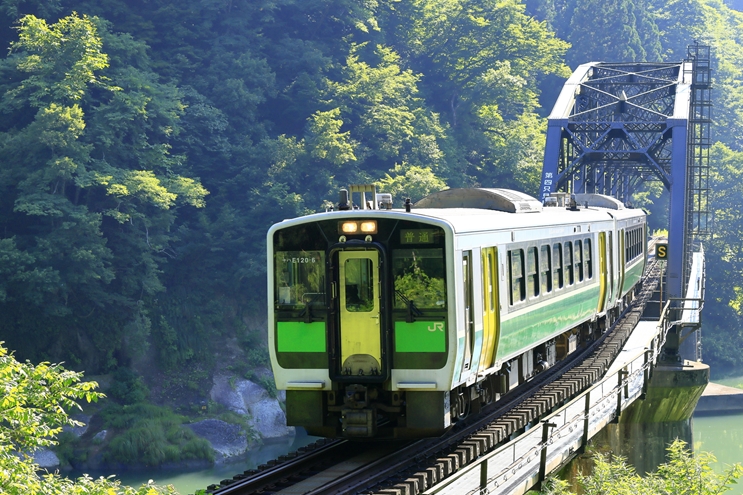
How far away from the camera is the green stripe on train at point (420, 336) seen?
1131 centimetres

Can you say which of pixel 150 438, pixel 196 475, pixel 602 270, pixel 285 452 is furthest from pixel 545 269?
pixel 285 452

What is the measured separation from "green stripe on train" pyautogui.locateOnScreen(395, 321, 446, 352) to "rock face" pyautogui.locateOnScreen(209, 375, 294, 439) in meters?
24.8

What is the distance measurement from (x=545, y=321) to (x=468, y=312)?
150 inches

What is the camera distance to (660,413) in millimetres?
27172

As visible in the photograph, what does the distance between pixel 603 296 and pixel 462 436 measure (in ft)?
28.0

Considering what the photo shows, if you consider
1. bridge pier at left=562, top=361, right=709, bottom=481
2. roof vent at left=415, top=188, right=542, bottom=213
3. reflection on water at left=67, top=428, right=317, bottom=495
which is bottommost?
reflection on water at left=67, top=428, right=317, bottom=495

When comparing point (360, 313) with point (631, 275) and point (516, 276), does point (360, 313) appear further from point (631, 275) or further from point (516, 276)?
point (631, 275)

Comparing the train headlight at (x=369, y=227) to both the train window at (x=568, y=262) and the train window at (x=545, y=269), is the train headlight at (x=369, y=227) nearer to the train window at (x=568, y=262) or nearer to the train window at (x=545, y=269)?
the train window at (x=545, y=269)

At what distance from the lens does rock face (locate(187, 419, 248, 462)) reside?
33.6m

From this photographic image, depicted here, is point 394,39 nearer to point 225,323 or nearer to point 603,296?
point 225,323

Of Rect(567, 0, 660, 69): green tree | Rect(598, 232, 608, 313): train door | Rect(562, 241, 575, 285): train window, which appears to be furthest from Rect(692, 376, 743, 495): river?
Rect(567, 0, 660, 69): green tree

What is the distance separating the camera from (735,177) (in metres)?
62.9

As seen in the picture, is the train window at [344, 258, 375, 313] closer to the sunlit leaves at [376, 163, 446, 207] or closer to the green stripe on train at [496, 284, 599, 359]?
the green stripe on train at [496, 284, 599, 359]

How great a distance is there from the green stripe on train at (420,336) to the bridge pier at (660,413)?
15.6 m
